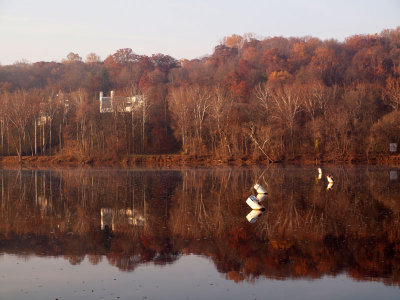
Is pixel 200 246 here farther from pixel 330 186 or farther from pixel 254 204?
pixel 330 186

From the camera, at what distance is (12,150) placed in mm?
71438

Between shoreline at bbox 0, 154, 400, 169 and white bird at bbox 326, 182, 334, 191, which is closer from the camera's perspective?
white bird at bbox 326, 182, 334, 191

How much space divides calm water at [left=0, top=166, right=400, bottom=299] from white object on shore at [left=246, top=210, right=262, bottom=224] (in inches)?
3.5

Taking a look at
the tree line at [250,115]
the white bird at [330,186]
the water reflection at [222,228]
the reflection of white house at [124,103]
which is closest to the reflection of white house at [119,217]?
the water reflection at [222,228]

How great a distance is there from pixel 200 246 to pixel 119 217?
6.56 metres

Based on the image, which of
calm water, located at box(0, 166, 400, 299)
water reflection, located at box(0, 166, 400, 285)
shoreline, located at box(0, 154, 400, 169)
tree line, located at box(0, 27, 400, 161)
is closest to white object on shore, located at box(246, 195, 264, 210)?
water reflection, located at box(0, 166, 400, 285)

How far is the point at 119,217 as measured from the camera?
69.8 feet

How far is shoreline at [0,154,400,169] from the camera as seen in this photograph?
59.0 meters

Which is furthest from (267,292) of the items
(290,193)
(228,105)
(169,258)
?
(228,105)

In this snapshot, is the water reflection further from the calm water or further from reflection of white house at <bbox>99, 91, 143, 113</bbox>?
reflection of white house at <bbox>99, 91, 143, 113</bbox>

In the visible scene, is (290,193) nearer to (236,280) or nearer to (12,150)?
(236,280)

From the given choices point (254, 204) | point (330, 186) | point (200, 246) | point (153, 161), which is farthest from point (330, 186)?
point (153, 161)

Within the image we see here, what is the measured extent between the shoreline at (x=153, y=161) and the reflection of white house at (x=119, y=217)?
116 ft

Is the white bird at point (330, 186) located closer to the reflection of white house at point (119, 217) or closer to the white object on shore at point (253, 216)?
the white object on shore at point (253, 216)
